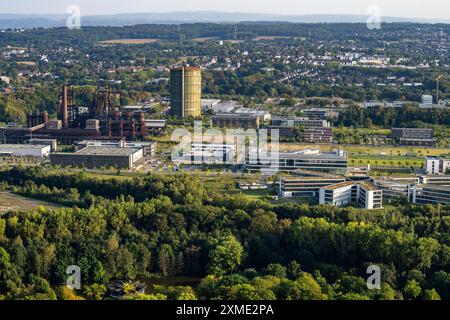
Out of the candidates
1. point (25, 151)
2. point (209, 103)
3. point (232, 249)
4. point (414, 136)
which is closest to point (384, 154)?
point (414, 136)

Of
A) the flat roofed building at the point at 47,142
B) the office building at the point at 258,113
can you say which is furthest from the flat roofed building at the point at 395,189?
the office building at the point at 258,113

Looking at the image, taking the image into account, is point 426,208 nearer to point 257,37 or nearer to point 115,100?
point 115,100

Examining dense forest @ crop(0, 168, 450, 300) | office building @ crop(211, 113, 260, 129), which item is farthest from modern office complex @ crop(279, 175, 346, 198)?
office building @ crop(211, 113, 260, 129)

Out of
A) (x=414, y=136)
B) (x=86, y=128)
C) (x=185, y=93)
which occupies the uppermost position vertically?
(x=185, y=93)

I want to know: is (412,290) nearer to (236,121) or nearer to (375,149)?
(375,149)

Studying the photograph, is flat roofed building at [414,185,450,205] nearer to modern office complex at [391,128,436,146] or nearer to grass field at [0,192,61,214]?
grass field at [0,192,61,214]
